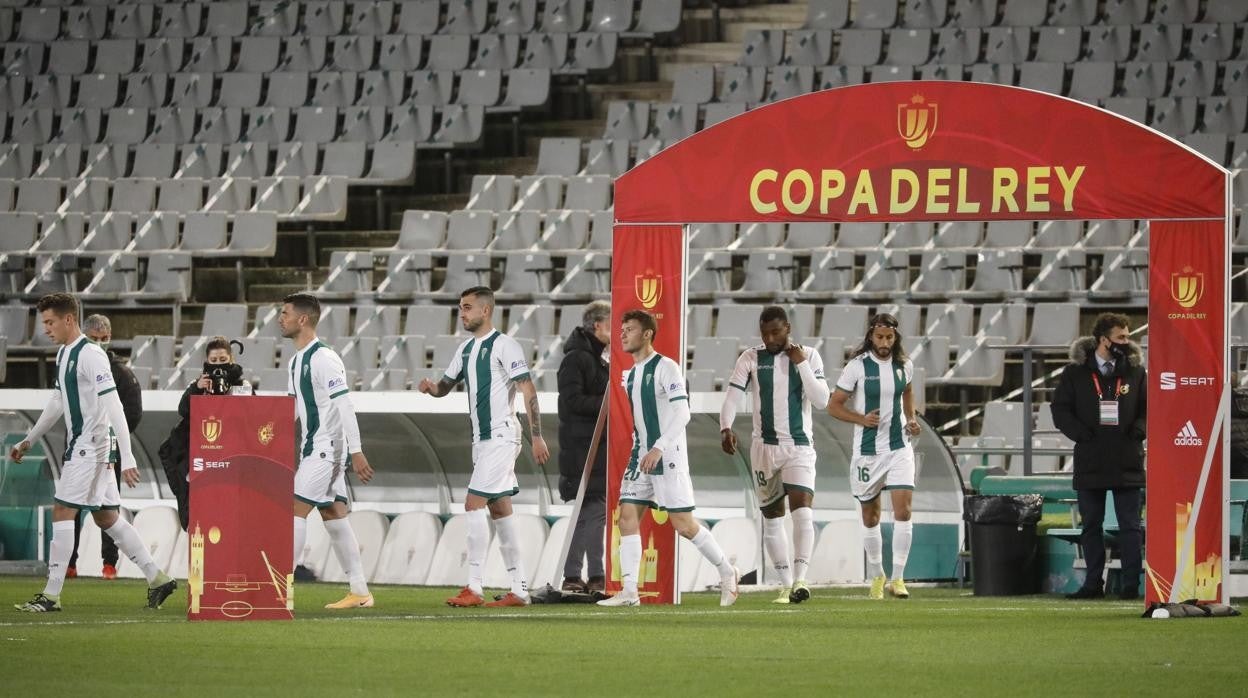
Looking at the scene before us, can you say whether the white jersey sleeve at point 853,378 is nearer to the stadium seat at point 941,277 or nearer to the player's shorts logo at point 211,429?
the player's shorts logo at point 211,429

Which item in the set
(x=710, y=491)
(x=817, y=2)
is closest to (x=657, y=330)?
(x=710, y=491)

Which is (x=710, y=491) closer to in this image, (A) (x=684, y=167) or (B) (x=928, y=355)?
(A) (x=684, y=167)

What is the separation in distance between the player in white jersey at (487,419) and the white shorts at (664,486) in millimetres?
704

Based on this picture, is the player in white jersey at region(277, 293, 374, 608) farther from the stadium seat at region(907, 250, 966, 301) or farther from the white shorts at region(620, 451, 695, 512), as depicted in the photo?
the stadium seat at region(907, 250, 966, 301)

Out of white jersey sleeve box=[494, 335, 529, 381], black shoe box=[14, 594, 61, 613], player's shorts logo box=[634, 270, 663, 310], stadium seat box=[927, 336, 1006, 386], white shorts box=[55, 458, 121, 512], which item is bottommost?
black shoe box=[14, 594, 61, 613]

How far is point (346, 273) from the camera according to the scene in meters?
25.0

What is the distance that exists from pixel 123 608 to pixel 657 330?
3.78 metres

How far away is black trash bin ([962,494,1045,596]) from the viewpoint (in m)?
14.3

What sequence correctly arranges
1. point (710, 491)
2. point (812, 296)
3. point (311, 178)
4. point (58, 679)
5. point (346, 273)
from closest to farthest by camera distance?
point (58, 679)
point (710, 491)
point (812, 296)
point (346, 273)
point (311, 178)

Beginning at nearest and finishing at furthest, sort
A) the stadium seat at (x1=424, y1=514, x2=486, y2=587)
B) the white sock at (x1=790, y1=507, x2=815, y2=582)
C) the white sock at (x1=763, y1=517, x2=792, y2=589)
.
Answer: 1. the white sock at (x1=790, y1=507, x2=815, y2=582)
2. the white sock at (x1=763, y1=517, x2=792, y2=589)
3. the stadium seat at (x1=424, y1=514, x2=486, y2=587)

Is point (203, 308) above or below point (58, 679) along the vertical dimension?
above

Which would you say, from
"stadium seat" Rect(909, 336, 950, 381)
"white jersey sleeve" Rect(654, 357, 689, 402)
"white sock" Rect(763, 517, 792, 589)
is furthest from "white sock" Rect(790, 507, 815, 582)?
"stadium seat" Rect(909, 336, 950, 381)

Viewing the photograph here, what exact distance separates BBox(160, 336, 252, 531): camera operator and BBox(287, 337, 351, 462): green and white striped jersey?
4.64ft

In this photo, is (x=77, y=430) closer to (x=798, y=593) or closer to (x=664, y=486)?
(x=664, y=486)
